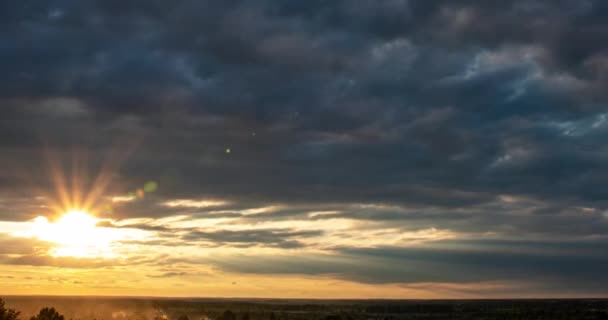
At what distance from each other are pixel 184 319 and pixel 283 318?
39.6m

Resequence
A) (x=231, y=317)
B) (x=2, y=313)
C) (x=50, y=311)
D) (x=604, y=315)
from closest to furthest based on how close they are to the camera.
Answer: (x=2, y=313) → (x=50, y=311) → (x=231, y=317) → (x=604, y=315)

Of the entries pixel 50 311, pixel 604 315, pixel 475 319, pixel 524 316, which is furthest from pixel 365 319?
pixel 50 311

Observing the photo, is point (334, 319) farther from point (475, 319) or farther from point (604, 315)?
point (604, 315)

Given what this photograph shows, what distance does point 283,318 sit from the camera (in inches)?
5763

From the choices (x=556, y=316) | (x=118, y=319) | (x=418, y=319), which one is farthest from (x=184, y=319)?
(x=556, y=316)

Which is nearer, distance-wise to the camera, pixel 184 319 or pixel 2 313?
pixel 2 313

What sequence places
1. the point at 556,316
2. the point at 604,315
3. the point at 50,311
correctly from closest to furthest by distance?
the point at 50,311 < the point at 604,315 < the point at 556,316

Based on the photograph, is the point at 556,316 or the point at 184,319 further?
the point at 556,316

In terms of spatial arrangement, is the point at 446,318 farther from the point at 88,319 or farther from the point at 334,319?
the point at 88,319

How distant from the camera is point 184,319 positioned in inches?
4358

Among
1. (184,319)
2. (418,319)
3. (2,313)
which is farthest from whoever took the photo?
(418,319)

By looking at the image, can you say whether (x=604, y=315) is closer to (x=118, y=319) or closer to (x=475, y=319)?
(x=475, y=319)

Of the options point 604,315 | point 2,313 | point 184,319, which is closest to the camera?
point 2,313

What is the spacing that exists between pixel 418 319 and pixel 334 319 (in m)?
38.2
